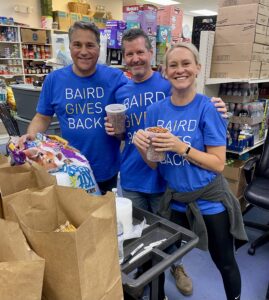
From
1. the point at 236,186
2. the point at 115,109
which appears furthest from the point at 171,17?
the point at 115,109

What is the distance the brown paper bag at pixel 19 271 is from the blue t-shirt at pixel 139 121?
96 cm

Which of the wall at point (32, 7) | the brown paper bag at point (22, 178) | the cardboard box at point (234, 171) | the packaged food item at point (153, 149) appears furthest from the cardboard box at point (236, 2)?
the wall at point (32, 7)

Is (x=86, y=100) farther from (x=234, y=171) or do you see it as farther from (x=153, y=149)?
(x=234, y=171)

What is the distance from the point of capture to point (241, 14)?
2.26 meters

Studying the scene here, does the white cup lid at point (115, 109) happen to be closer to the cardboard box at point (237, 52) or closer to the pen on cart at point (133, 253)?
the pen on cart at point (133, 253)

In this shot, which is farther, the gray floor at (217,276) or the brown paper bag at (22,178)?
the gray floor at (217,276)

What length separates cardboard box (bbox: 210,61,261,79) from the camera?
2.33 metres

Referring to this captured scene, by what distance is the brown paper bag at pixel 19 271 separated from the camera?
0.47m

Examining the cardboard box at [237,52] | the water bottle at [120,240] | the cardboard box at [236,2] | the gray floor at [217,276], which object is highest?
the cardboard box at [236,2]

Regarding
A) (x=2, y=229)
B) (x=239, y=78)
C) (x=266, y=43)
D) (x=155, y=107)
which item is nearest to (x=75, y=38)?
(x=155, y=107)

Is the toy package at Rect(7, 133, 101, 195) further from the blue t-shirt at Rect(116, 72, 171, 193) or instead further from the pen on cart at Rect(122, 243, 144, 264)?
the blue t-shirt at Rect(116, 72, 171, 193)

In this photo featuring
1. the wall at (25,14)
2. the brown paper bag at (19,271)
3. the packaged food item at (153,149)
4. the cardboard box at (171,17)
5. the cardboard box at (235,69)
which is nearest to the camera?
the brown paper bag at (19,271)

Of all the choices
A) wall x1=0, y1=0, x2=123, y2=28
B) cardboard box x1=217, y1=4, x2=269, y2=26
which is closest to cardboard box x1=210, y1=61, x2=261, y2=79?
cardboard box x1=217, y1=4, x2=269, y2=26

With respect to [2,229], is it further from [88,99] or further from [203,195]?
[88,99]
